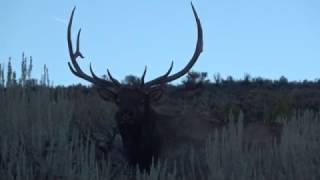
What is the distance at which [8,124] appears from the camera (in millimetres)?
6188

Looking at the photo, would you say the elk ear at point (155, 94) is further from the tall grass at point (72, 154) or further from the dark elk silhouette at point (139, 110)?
the tall grass at point (72, 154)

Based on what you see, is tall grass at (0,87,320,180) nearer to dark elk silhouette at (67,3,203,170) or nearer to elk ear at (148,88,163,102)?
dark elk silhouette at (67,3,203,170)

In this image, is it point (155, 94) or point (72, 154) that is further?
point (155, 94)

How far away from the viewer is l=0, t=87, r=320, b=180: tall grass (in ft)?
18.1

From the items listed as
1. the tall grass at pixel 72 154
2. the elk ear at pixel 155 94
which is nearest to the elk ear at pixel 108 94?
the elk ear at pixel 155 94

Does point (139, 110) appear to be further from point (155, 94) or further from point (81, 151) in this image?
point (81, 151)

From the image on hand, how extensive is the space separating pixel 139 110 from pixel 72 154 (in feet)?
11.5

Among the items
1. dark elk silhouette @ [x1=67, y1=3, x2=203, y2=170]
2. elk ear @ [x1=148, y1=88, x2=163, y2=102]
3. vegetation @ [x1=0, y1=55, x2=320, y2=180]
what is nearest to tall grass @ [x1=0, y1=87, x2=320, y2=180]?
vegetation @ [x1=0, y1=55, x2=320, y2=180]

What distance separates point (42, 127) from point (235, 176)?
5.55 feet

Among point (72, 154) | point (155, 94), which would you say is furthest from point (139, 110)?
point (72, 154)

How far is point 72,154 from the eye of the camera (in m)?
5.93

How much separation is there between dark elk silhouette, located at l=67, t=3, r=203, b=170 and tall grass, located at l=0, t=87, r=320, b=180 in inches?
63.6

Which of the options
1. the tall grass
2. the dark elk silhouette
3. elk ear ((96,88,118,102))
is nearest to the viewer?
the tall grass

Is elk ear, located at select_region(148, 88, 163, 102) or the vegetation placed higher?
elk ear, located at select_region(148, 88, 163, 102)
